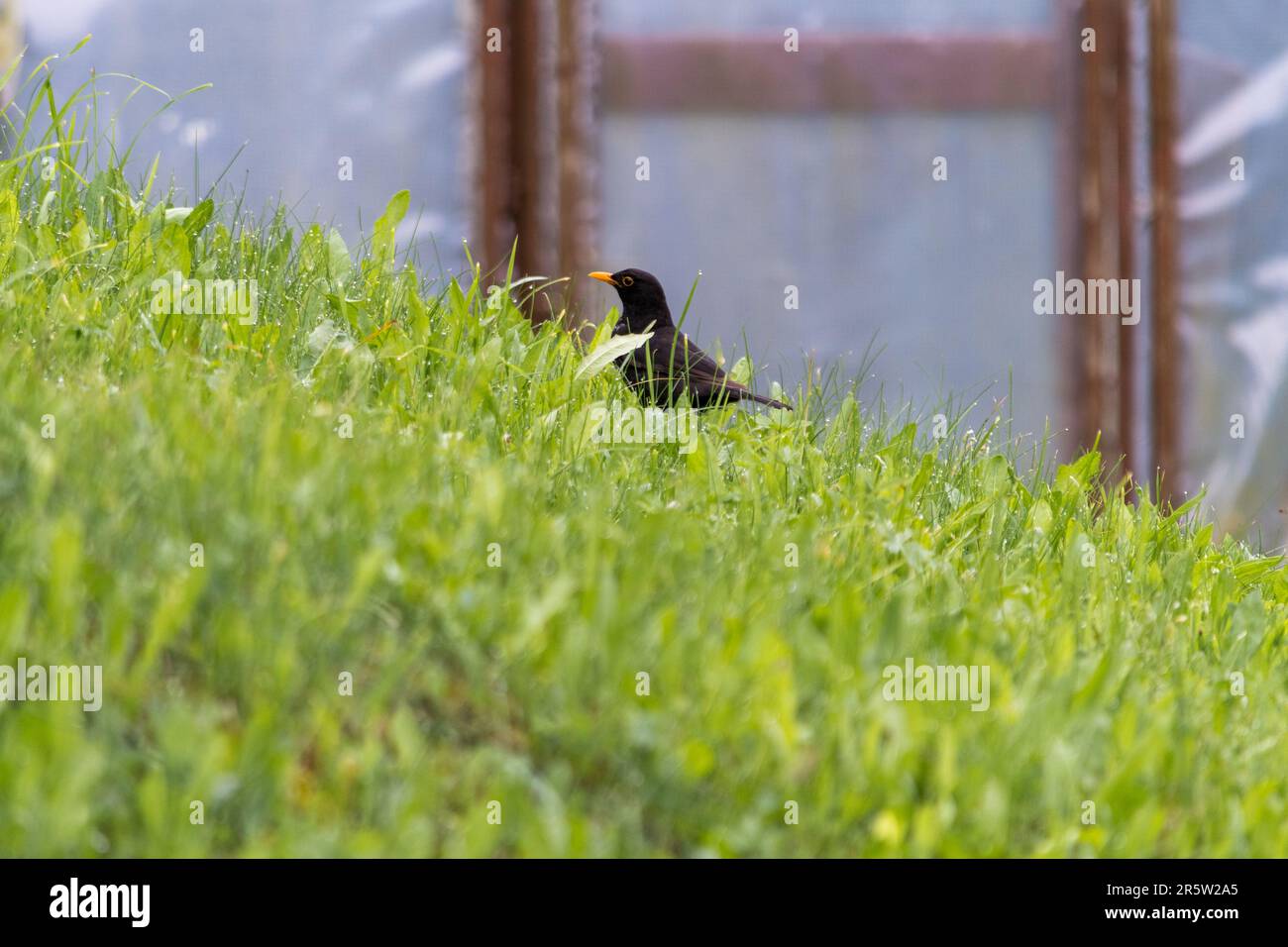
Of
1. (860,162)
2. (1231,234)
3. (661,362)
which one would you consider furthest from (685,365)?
(1231,234)

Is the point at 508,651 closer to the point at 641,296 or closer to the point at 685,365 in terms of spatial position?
the point at 685,365

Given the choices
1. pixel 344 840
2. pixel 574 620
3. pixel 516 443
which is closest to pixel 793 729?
pixel 574 620

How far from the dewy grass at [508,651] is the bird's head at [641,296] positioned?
7.41ft

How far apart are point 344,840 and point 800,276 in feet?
19.4

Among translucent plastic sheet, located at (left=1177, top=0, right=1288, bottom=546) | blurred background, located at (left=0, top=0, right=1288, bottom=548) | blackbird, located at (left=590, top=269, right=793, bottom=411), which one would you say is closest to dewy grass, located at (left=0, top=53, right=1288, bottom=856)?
blackbird, located at (left=590, top=269, right=793, bottom=411)

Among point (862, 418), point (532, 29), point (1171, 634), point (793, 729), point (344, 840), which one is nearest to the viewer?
point (344, 840)

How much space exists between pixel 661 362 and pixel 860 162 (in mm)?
2847

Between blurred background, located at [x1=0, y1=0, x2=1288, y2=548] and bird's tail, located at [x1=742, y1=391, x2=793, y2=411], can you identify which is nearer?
bird's tail, located at [x1=742, y1=391, x2=793, y2=411]

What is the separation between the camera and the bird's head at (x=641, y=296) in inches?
250

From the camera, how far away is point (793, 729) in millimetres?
2615

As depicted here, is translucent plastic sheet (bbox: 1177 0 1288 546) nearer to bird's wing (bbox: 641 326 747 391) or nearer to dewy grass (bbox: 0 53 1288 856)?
bird's wing (bbox: 641 326 747 391)

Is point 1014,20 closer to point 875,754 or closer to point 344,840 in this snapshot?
point 875,754

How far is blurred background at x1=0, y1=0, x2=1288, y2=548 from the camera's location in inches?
296

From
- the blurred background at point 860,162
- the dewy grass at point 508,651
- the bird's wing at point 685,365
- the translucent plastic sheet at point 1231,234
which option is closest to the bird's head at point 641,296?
the bird's wing at point 685,365
